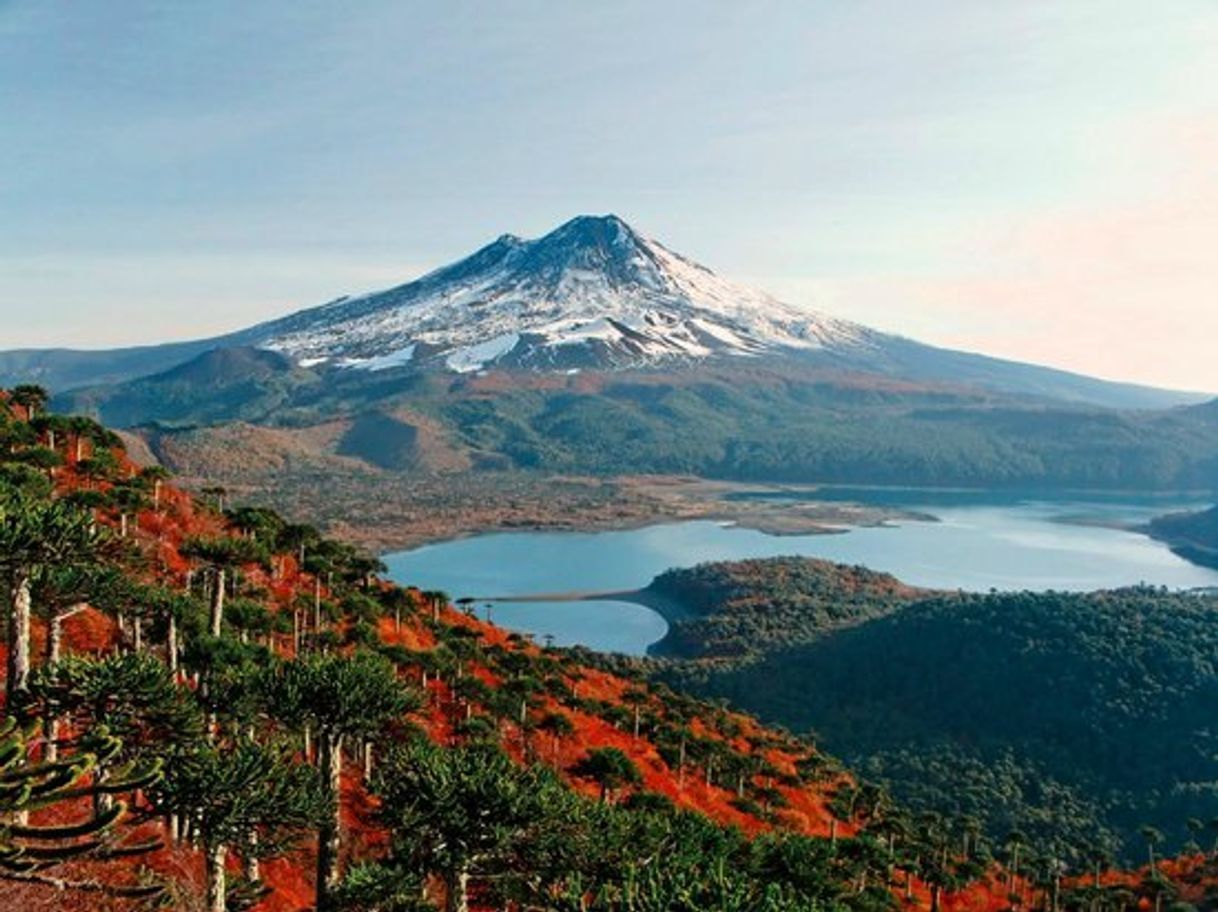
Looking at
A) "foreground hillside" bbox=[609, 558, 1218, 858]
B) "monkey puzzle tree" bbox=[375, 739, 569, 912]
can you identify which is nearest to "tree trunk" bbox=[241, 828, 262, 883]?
"monkey puzzle tree" bbox=[375, 739, 569, 912]

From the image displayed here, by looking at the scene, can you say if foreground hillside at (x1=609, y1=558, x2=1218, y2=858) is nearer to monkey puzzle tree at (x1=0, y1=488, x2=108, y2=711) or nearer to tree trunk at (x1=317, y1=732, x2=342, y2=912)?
tree trunk at (x1=317, y1=732, x2=342, y2=912)

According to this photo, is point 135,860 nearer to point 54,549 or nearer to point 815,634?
point 54,549

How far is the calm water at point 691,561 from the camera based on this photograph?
112562mm

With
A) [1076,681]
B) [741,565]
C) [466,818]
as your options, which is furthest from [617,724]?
[741,565]

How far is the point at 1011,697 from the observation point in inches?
2859

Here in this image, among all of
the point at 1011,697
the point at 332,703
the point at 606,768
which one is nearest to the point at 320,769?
the point at 332,703

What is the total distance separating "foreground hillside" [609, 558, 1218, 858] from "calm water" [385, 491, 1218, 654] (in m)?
21.3

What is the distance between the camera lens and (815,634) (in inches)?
3536

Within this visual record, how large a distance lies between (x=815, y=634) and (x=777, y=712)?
19.4m

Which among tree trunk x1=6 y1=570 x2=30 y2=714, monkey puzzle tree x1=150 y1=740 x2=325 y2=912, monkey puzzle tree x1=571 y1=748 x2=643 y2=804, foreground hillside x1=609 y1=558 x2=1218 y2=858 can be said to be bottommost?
foreground hillside x1=609 y1=558 x2=1218 y2=858

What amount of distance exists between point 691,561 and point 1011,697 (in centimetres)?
7875

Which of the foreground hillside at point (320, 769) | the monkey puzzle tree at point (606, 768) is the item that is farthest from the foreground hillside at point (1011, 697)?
the monkey puzzle tree at point (606, 768)

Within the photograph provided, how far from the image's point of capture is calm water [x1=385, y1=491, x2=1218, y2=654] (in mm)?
112562

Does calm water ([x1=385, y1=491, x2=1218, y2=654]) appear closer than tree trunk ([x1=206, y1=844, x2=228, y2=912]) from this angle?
No
